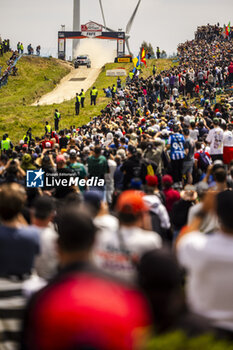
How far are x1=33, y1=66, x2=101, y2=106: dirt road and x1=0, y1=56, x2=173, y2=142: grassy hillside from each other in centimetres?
73

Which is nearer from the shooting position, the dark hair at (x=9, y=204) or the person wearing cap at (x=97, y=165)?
the dark hair at (x=9, y=204)

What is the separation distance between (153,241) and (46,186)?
6.23m

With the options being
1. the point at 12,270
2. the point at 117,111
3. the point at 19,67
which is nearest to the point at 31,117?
the point at 117,111

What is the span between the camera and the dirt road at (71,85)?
5106cm

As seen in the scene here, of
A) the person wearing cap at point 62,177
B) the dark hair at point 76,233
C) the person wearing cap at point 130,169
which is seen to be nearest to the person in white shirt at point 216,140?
the person wearing cap at point 130,169

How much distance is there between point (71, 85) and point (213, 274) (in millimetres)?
53901

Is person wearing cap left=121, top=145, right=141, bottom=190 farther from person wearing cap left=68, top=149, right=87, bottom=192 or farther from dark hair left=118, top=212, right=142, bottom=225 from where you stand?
dark hair left=118, top=212, right=142, bottom=225

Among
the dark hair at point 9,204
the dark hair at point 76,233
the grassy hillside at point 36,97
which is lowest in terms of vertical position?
the dark hair at point 9,204

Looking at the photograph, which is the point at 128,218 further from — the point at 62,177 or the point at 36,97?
the point at 36,97

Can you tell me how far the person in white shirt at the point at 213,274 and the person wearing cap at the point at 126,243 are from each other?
51cm

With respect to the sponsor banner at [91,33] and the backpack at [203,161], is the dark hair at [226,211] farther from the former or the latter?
the sponsor banner at [91,33]

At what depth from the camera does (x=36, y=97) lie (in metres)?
51.3

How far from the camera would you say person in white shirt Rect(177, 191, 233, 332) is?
382 centimetres

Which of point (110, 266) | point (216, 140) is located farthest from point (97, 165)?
point (110, 266)
